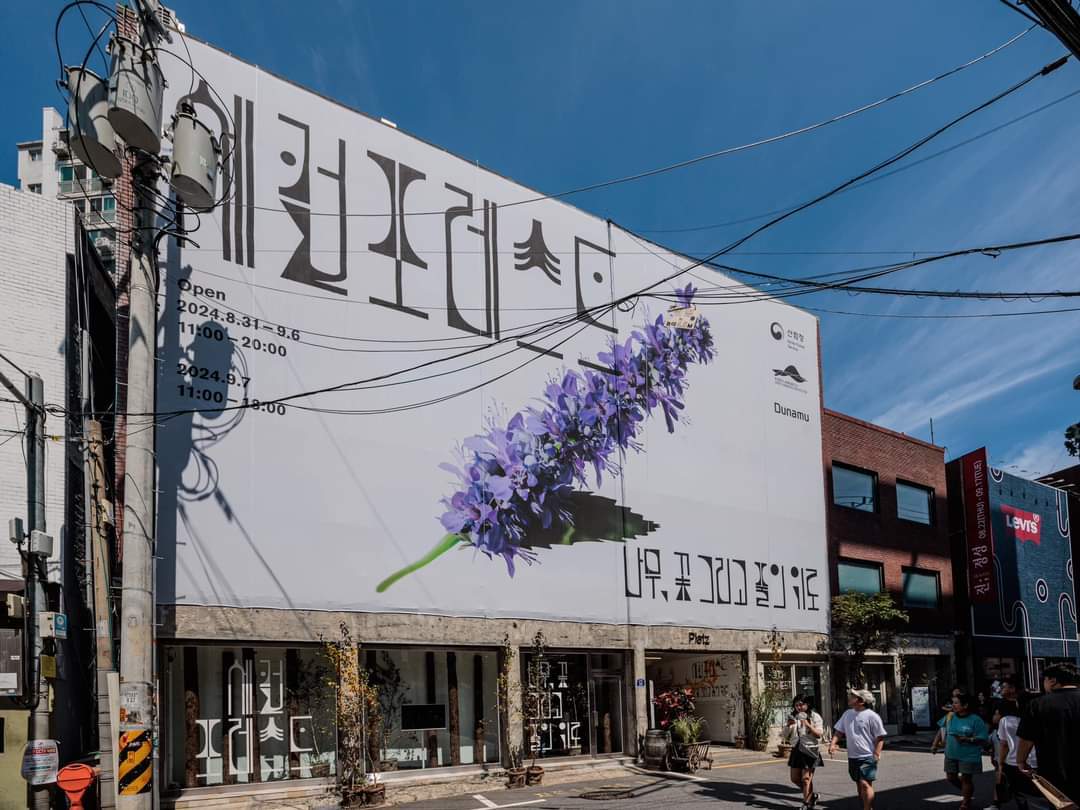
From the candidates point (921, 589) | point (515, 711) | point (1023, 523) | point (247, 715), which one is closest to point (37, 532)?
point (247, 715)

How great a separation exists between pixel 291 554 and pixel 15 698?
183 inches

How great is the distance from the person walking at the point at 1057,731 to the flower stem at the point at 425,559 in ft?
40.2

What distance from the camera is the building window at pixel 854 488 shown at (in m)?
30.3

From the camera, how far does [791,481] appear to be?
92.5ft

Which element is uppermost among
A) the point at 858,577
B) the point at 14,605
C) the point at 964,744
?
the point at 14,605

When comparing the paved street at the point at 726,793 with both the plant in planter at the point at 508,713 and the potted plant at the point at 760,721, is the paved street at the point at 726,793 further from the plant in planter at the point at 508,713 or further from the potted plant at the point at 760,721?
the potted plant at the point at 760,721

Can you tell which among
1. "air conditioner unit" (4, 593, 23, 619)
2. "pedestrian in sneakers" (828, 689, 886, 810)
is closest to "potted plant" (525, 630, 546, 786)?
"pedestrian in sneakers" (828, 689, 886, 810)

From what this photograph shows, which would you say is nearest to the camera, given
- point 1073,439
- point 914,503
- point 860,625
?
point 860,625

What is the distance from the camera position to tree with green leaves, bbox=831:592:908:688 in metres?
28.3

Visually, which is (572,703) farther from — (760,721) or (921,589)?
(921,589)

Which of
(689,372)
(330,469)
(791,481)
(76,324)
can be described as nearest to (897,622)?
(791,481)

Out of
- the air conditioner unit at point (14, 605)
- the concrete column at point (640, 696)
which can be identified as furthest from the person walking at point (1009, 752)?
the air conditioner unit at point (14, 605)

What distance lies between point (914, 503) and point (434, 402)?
2035cm

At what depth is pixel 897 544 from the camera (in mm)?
31812
